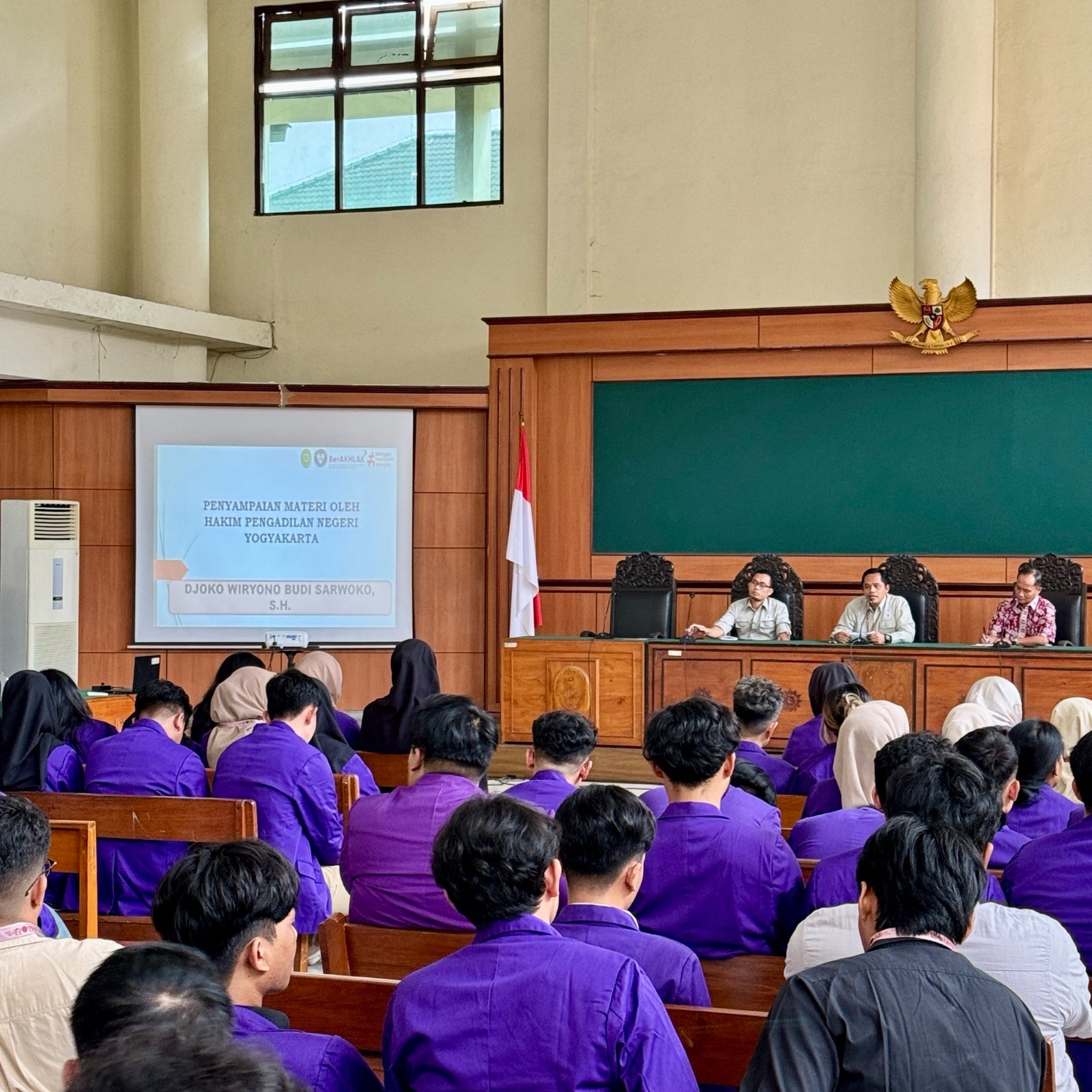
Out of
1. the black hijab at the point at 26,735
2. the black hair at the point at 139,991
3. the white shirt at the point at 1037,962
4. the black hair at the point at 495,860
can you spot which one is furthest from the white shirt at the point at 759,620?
the black hair at the point at 139,991

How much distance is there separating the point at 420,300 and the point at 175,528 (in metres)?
3.05

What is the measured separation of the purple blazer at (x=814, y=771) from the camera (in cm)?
426

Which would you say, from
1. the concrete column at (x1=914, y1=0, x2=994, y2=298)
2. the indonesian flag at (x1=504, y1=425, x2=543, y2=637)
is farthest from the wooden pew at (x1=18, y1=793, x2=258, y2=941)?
the concrete column at (x1=914, y1=0, x2=994, y2=298)

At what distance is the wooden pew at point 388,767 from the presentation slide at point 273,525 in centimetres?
424

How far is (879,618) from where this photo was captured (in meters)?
7.98

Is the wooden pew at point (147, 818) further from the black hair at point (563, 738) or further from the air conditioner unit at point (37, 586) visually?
the air conditioner unit at point (37, 586)

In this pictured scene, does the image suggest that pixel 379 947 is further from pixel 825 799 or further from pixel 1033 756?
pixel 1033 756

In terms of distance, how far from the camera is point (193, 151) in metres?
11.4

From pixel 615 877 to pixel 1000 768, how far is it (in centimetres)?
130

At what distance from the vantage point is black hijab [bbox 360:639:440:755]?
18.6 feet

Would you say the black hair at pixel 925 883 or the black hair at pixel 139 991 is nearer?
the black hair at pixel 139 991

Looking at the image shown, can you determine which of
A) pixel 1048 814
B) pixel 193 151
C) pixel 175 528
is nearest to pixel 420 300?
pixel 193 151

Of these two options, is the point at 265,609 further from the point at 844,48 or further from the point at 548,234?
the point at 844,48

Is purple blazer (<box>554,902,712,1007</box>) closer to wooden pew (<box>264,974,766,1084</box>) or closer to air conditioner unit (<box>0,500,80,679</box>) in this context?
wooden pew (<box>264,974,766,1084</box>)
